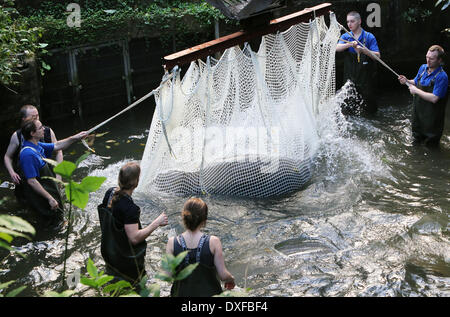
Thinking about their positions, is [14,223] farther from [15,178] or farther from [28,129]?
[15,178]

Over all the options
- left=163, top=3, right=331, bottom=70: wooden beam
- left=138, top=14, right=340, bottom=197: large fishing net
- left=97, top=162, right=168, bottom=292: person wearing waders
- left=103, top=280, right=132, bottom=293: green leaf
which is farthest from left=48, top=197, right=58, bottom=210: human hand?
left=103, top=280, right=132, bottom=293: green leaf

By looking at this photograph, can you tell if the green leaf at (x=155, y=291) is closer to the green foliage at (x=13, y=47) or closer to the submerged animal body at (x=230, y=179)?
the submerged animal body at (x=230, y=179)

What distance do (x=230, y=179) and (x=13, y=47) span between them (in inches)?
141

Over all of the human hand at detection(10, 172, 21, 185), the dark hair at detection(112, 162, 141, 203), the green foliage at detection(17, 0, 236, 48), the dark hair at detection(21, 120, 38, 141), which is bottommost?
the human hand at detection(10, 172, 21, 185)

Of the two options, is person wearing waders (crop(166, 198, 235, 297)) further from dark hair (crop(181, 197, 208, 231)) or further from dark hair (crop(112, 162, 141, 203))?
dark hair (crop(112, 162, 141, 203))

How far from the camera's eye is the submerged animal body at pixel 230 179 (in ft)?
21.0

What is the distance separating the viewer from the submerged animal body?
21.0 feet

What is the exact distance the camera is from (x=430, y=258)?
5.11 metres

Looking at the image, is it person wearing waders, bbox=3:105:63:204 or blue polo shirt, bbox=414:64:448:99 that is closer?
person wearing waders, bbox=3:105:63:204

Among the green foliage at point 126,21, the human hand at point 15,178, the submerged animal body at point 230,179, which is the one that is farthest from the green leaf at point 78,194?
the green foliage at point 126,21

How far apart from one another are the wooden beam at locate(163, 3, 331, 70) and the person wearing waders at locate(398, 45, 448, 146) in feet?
5.19

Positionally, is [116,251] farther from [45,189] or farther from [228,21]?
[228,21]

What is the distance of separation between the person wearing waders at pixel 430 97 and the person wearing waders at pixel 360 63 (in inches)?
47.0

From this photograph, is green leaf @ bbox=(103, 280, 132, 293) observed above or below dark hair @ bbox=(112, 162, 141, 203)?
below
